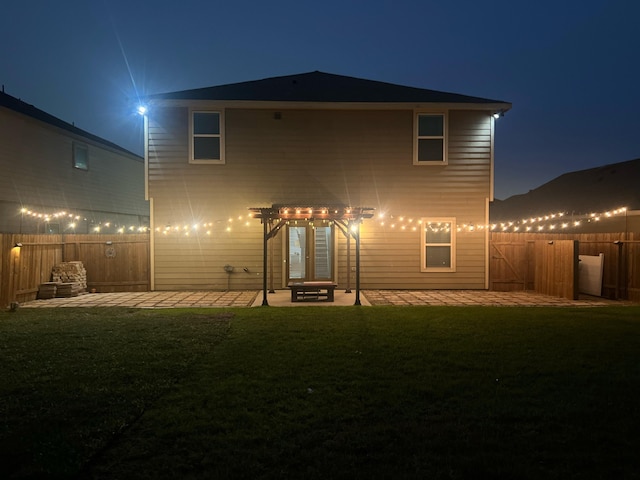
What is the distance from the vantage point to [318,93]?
1264 centimetres

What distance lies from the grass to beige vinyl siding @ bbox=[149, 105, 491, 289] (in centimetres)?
508

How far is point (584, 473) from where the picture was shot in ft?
9.50

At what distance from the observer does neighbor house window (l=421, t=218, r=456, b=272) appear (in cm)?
1248

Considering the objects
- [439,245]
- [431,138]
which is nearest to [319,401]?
[439,245]

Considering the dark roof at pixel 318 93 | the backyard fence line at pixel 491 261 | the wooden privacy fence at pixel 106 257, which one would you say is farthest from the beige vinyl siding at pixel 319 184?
the backyard fence line at pixel 491 261

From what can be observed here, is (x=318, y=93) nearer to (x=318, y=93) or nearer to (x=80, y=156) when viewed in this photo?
(x=318, y=93)

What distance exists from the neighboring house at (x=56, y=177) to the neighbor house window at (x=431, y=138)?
347 inches

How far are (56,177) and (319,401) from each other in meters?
16.6

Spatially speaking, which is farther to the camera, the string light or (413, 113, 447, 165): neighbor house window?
the string light

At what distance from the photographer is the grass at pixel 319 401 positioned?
9.93ft

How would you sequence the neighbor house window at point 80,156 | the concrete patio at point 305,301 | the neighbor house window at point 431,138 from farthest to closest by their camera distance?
1. the neighbor house window at point 80,156
2. the neighbor house window at point 431,138
3. the concrete patio at point 305,301

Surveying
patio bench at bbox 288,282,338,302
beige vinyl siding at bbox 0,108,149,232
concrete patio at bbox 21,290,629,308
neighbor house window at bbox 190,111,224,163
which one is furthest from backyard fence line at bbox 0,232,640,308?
beige vinyl siding at bbox 0,108,149,232

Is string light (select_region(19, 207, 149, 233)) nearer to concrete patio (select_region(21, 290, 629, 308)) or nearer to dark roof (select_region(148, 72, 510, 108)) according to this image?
concrete patio (select_region(21, 290, 629, 308))

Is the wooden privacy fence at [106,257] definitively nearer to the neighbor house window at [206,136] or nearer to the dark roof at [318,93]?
the neighbor house window at [206,136]
